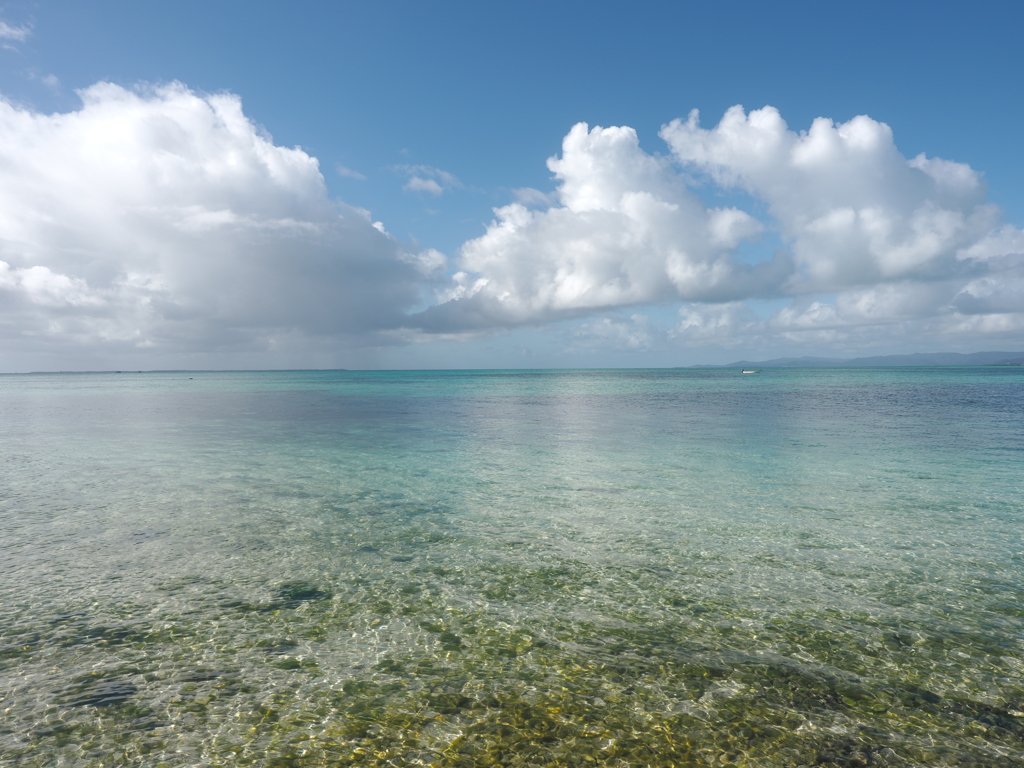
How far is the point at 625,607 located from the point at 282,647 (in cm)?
515

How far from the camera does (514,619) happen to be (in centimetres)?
Answer: 848

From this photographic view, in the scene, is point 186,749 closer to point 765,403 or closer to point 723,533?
point 723,533

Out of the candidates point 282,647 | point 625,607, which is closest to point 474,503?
point 625,607

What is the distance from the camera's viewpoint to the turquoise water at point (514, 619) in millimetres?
5797

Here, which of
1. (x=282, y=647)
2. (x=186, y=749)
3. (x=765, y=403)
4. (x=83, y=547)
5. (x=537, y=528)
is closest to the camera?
(x=186, y=749)

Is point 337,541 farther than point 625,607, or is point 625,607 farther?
point 337,541

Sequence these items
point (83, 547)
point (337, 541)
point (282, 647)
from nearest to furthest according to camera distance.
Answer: point (282, 647) → point (83, 547) → point (337, 541)

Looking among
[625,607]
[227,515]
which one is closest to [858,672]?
[625,607]

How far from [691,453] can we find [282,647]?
20.2 metres

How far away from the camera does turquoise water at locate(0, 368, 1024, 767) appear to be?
5.80 metres

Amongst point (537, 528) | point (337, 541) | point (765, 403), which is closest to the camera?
point (337, 541)

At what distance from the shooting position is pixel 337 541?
12.3m

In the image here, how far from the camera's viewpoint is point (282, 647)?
7.53m

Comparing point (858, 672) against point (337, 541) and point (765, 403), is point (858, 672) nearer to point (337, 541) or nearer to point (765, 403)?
point (337, 541)
